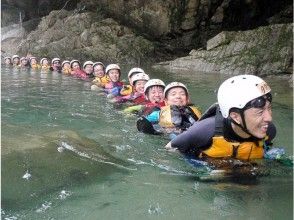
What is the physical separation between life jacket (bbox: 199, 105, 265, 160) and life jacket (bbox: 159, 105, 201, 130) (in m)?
1.83

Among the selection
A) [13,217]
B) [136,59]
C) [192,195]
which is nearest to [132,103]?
[192,195]

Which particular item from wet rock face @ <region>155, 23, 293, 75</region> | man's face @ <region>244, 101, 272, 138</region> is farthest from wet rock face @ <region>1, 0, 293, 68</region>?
man's face @ <region>244, 101, 272, 138</region>

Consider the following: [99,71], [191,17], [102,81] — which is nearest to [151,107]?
[102,81]

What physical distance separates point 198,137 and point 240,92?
0.76 m

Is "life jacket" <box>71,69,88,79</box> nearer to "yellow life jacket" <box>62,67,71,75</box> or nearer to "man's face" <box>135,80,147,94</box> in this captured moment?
"yellow life jacket" <box>62,67,71,75</box>

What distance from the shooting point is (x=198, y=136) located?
5.12 metres

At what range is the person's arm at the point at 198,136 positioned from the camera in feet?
16.7

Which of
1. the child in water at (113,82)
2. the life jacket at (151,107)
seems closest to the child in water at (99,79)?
the child in water at (113,82)

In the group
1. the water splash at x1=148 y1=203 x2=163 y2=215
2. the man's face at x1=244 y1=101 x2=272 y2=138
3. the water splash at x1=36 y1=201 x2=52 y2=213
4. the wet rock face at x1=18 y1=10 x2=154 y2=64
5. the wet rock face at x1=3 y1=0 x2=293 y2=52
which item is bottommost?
the water splash at x1=148 y1=203 x2=163 y2=215

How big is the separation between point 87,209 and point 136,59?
22.0 metres

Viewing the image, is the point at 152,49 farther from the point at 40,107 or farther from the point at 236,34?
the point at 40,107

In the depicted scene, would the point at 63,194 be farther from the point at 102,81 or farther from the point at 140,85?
the point at 102,81

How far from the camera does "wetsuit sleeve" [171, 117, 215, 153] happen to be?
5086 mm

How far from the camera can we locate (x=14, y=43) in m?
30.4
